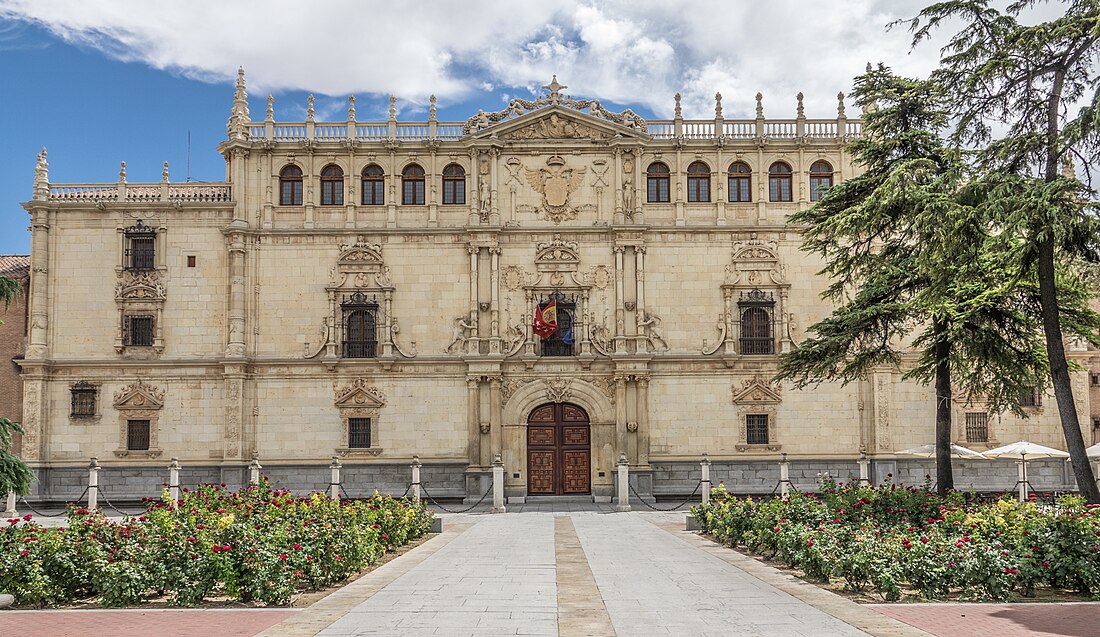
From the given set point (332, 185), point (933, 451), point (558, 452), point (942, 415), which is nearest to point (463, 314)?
point (558, 452)

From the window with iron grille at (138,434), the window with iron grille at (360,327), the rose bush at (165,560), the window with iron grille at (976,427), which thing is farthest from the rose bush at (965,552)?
the window with iron grille at (138,434)

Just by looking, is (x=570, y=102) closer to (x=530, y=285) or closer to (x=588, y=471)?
(x=530, y=285)

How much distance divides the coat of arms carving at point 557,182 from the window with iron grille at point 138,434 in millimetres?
18530

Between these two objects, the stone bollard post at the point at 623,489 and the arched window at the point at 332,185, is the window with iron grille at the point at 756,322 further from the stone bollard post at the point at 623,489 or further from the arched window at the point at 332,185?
the arched window at the point at 332,185

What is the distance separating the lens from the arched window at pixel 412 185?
40.6 metres

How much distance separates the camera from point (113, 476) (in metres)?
38.6

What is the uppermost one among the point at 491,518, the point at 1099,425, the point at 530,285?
the point at 530,285

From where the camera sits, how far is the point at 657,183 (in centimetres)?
4069

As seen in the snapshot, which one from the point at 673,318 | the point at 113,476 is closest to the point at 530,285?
the point at 673,318

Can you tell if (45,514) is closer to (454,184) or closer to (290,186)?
(290,186)

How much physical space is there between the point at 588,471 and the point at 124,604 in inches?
1036

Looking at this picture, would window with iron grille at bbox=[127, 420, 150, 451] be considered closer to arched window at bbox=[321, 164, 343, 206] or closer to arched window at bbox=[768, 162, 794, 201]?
arched window at bbox=[321, 164, 343, 206]

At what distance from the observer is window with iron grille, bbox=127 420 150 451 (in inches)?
1543

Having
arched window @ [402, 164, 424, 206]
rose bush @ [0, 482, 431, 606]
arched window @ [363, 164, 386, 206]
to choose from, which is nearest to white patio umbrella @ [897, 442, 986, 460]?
arched window @ [402, 164, 424, 206]
